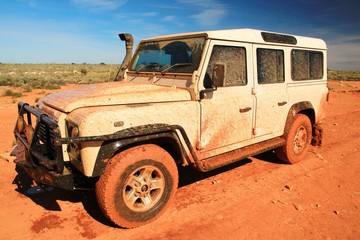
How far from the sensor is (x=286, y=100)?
511 cm

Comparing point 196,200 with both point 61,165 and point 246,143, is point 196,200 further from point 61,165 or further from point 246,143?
point 61,165

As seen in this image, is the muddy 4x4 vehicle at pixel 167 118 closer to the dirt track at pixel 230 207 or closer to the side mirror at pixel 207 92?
the side mirror at pixel 207 92

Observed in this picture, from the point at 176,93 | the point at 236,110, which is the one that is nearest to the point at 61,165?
the point at 176,93

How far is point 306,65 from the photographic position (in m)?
5.59

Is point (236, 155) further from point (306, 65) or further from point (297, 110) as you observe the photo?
point (306, 65)

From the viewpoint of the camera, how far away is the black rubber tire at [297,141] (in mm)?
5359

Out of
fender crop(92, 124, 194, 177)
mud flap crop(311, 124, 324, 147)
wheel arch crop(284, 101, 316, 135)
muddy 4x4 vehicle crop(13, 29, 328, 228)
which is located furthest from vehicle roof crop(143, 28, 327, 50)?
mud flap crop(311, 124, 324, 147)

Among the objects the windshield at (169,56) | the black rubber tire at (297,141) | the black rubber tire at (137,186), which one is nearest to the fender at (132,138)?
the black rubber tire at (137,186)

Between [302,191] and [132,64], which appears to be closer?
[302,191]

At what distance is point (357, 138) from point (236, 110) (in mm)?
4654

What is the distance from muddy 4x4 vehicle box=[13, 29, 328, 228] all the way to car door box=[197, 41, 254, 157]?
14 millimetres

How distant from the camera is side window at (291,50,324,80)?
17.4 feet

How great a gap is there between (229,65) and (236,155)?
1.33 m

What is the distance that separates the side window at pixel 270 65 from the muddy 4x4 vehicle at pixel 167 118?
2cm
